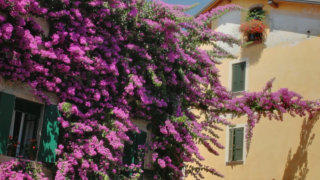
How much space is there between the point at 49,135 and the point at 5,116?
3.91ft

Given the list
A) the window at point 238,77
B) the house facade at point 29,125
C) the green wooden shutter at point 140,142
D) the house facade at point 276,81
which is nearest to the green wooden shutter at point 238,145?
the house facade at point 276,81

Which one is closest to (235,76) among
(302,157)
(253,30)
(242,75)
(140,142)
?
(242,75)

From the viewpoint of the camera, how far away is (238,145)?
19.5 m

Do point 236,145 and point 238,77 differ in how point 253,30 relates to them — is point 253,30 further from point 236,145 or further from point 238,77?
point 236,145

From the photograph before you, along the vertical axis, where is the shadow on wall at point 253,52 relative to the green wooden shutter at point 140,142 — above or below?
above

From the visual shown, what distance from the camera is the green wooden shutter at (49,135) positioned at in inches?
452

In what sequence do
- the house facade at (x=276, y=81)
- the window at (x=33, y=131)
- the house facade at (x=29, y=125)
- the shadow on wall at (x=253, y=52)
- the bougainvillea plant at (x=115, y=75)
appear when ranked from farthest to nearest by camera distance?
the shadow on wall at (x=253, y=52) → the house facade at (x=276, y=81) → the window at (x=33, y=131) → the bougainvillea plant at (x=115, y=75) → the house facade at (x=29, y=125)

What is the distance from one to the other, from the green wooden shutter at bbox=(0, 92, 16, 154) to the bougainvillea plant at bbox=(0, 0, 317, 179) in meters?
0.38

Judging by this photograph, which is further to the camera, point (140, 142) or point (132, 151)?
point (140, 142)

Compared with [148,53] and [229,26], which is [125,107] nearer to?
[148,53]

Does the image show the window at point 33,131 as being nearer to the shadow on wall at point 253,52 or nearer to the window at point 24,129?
the window at point 24,129

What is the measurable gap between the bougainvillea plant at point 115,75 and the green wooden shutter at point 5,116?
38cm

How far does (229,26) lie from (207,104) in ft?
23.6

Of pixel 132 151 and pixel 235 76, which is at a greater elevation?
pixel 235 76
